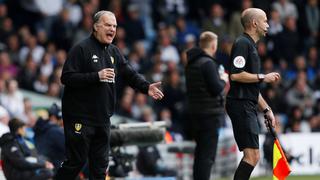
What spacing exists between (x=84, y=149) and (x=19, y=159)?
8.75ft

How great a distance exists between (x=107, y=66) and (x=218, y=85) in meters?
2.53

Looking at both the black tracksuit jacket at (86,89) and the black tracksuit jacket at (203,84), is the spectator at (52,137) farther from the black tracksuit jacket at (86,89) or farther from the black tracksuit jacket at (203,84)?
the black tracksuit jacket at (86,89)

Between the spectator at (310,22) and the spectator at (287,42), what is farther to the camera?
the spectator at (310,22)

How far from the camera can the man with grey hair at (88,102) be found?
A: 11.4 metres

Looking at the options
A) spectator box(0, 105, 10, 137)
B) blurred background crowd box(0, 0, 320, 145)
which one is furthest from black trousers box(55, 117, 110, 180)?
blurred background crowd box(0, 0, 320, 145)

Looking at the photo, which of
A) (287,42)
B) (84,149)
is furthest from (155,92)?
(287,42)

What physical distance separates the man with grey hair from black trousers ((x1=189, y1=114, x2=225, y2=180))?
7.72ft

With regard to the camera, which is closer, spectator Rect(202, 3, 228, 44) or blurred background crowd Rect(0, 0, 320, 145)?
blurred background crowd Rect(0, 0, 320, 145)

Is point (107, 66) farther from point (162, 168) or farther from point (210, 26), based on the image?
point (210, 26)

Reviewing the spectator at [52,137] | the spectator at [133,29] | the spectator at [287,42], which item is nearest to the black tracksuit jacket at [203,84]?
the spectator at [52,137]

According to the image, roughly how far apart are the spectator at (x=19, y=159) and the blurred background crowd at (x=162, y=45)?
5.69 meters

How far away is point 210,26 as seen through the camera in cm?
2317

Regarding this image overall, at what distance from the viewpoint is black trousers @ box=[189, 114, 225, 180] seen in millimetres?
13688

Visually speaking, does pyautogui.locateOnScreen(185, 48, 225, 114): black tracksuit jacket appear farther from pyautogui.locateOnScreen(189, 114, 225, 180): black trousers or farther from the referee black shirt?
the referee black shirt
